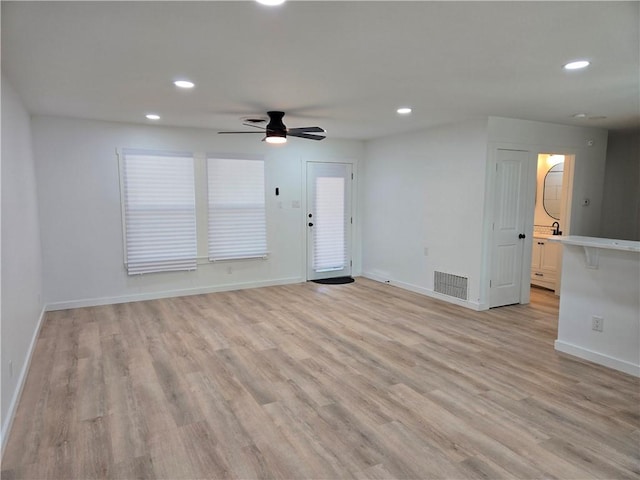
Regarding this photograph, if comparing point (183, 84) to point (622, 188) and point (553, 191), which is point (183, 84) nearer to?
point (553, 191)

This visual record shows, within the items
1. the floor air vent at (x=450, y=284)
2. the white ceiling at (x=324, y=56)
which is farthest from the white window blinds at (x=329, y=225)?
the white ceiling at (x=324, y=56)

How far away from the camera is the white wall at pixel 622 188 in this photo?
233 inches

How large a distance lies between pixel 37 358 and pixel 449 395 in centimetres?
362

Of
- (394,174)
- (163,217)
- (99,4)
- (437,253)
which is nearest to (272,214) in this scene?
(163,217)

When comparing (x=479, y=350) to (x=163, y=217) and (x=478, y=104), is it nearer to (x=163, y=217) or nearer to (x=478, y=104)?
(x=478, y=104)

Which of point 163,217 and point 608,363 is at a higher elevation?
point 163,217

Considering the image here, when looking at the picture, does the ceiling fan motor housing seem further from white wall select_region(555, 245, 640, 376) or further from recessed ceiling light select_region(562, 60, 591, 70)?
white wall select_region(555, 245, 640, 376)

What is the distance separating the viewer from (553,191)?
650 centimetres

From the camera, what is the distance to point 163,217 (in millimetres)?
5578

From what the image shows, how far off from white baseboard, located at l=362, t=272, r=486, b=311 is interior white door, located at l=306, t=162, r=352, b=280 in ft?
1.97

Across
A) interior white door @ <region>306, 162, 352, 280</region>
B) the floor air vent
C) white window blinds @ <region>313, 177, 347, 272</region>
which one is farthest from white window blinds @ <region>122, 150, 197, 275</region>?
the floor air vent

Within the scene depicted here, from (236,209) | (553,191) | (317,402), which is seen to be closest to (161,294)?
(236,209)

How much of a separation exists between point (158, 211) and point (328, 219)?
2.79 meters

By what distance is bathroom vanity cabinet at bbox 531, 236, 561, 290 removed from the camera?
605 centimetres
